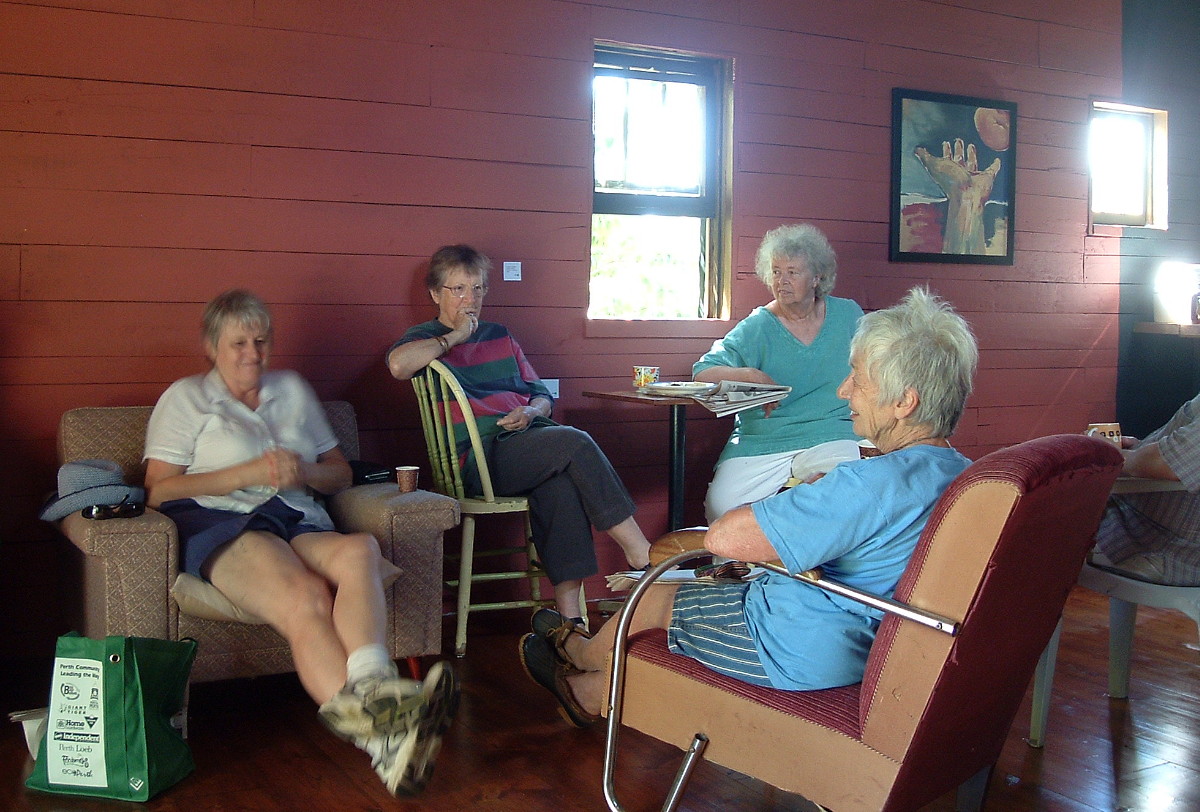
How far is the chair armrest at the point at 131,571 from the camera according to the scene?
93.7 inches

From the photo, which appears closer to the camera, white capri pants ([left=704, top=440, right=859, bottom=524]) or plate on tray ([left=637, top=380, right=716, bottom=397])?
plate on tray ([left=637, top=380, right=716, bottom=397])

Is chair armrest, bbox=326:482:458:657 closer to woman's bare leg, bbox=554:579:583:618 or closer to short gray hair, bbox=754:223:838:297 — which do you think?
woman's bare leg, bbox=554:579:583:618

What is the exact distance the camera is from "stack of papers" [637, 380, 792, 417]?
10.5ft

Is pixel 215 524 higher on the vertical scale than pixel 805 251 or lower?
lower

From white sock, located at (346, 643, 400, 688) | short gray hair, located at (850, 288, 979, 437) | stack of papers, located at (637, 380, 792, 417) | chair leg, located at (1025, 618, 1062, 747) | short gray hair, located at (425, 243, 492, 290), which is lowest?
chair leg, located at (1025, 618, 1062, 747)

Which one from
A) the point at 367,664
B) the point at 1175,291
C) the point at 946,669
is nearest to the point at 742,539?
the point at 946,669

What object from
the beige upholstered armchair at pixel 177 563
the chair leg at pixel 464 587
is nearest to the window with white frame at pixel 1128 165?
the chair leg at pixel 464 587

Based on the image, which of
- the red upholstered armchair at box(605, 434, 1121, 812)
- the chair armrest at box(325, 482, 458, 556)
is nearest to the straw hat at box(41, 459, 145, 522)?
the chair armrest at box(325, 482, 458, 556)

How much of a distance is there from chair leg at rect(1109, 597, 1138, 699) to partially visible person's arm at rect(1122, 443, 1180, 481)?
17.3 inches

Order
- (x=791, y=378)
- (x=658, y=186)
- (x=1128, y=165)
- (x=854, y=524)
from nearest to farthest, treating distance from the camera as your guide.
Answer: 1. (x=854, y=524)
2. (x=791, y=378)
3. (x=658, y=186)
4. (x=1128, y=165)

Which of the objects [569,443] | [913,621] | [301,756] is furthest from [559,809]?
[569,443]

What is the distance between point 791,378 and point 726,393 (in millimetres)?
415

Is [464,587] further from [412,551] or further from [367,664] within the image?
[367,664]

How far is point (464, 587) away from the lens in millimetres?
3279
